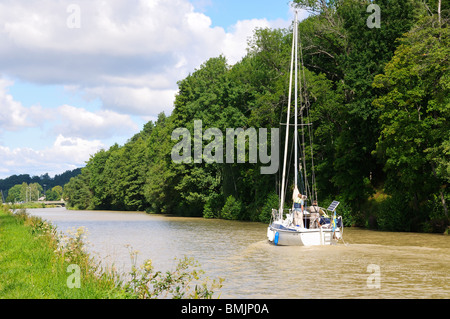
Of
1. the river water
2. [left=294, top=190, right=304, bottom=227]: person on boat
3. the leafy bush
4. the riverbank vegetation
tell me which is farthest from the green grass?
the leafy bush

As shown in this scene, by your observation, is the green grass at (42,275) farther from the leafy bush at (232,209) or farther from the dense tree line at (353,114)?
the leafy bush at (232,209)

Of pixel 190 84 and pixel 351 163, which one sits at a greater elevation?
pixel 190 84

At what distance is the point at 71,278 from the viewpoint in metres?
12.8

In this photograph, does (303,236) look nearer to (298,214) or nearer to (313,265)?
(298,214)

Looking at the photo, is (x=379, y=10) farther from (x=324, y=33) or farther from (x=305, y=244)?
(x=305, y=244)

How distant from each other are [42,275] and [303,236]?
59.9 ft

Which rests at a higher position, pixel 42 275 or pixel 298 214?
pixel 298 214

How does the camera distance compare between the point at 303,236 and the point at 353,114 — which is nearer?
the point at 303,236

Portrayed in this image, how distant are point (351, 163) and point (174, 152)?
36312 millimetres

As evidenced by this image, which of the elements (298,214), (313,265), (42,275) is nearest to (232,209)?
(298,214)

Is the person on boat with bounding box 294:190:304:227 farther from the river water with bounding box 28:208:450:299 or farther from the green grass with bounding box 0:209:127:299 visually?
the green grass with bounding box 0:209:127:299
